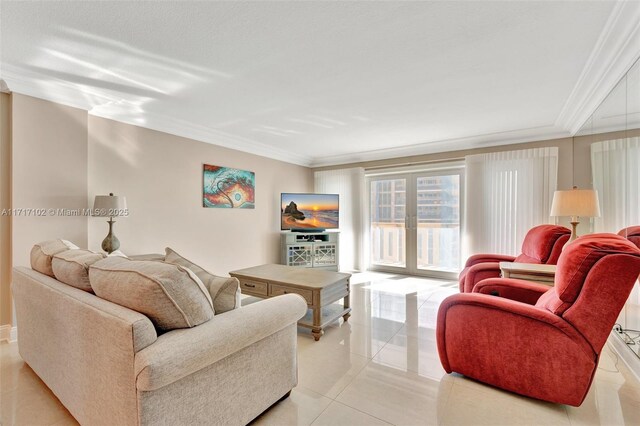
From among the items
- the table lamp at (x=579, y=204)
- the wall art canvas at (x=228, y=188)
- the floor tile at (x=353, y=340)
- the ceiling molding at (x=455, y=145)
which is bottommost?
the floor tile at (x=353, y=340)

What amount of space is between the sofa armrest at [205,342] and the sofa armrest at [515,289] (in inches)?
66.0

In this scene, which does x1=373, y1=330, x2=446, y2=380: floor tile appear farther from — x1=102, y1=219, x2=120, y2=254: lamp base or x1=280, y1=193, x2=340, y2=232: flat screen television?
x1=280, y1=193, x2=340, y2=232: flat screen television

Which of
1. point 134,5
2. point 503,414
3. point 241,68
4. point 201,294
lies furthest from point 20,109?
point 503,414

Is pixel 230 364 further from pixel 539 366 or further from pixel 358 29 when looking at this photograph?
pixel 358 29

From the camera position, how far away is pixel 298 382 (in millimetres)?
1961

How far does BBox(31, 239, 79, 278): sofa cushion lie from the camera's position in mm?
1854

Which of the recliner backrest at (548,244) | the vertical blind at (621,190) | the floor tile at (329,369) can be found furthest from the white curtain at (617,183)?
the floor tile at (329,369)

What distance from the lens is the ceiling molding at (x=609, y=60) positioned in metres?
1.70

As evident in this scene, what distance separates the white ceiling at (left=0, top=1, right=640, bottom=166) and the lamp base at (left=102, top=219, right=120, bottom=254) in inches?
50.5

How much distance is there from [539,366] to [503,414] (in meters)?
0.35

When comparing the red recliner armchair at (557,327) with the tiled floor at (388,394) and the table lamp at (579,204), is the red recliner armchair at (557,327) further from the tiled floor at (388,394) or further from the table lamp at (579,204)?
the table lamp at (579,204)

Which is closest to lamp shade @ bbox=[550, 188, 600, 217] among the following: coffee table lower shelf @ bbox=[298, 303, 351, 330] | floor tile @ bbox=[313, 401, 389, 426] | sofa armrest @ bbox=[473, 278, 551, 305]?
sofa armrest @ bbox=[473, 278, 551, 305]

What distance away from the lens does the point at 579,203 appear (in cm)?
278

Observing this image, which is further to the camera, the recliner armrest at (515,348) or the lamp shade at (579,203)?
the lamp shade at (579,203)
